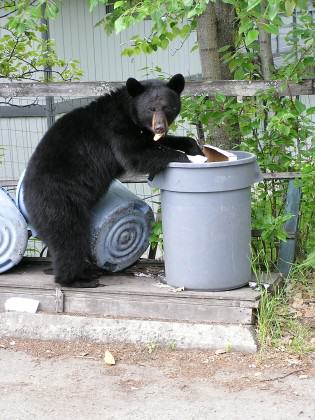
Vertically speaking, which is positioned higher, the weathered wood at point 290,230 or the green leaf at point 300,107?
the green leaf at point 300,107

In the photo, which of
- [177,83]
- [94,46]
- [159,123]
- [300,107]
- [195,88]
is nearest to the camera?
[159,123]

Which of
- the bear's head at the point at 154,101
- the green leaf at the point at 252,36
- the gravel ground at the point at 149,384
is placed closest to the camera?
the gravel ground at the point at 149,384

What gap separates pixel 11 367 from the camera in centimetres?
488

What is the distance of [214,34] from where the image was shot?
22.3 feet

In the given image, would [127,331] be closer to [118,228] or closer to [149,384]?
[149,384]

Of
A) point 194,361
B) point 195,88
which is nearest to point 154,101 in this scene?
point 195,88

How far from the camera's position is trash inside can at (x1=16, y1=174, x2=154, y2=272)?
560cm

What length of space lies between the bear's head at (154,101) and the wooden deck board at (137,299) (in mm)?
1186

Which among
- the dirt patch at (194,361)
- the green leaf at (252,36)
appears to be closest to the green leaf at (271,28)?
the green leaf at (252,36)

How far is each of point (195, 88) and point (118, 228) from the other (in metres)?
1.34

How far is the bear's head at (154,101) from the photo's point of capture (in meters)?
5.25

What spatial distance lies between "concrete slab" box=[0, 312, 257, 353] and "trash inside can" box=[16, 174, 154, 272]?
1.94 feet

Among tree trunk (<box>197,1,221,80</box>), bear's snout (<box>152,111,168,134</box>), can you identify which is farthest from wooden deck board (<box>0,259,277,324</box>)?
→ tree trunk (<box>197,1,221,80</box>)

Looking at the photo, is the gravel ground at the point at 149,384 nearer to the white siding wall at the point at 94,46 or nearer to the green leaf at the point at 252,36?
the green leaf at the point at 252,36
